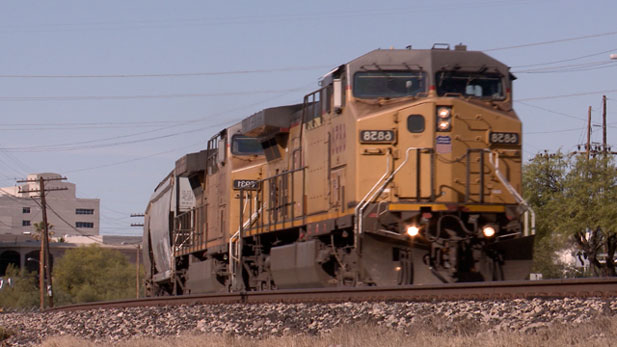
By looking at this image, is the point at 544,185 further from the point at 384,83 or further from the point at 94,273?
the point at 94,273

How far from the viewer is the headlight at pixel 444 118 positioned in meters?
15.3

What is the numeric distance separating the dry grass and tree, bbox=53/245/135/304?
101m

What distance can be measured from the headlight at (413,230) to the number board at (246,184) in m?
6.33

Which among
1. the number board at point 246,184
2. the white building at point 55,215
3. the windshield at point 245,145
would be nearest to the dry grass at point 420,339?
the number board at point 246,184

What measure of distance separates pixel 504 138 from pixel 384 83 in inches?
85.0

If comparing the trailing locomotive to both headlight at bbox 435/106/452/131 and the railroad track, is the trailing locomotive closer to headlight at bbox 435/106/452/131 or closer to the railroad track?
headlight at bbox 435/106/452/131

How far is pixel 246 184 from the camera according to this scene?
2144 centimetres

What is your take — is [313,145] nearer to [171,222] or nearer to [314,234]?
[314,234]

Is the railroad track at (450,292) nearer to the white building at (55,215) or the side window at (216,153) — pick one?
the side window at (216,153)

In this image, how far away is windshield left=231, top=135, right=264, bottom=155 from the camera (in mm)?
21984

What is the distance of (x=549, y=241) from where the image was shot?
53.3m

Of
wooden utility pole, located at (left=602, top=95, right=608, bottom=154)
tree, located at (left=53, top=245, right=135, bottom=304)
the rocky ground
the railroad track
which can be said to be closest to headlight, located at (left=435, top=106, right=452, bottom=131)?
the railroad track

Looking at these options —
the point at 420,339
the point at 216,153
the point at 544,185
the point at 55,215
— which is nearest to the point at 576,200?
the point at 544,185

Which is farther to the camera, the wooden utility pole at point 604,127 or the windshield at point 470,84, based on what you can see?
the wooden utility pole at point 604,127
